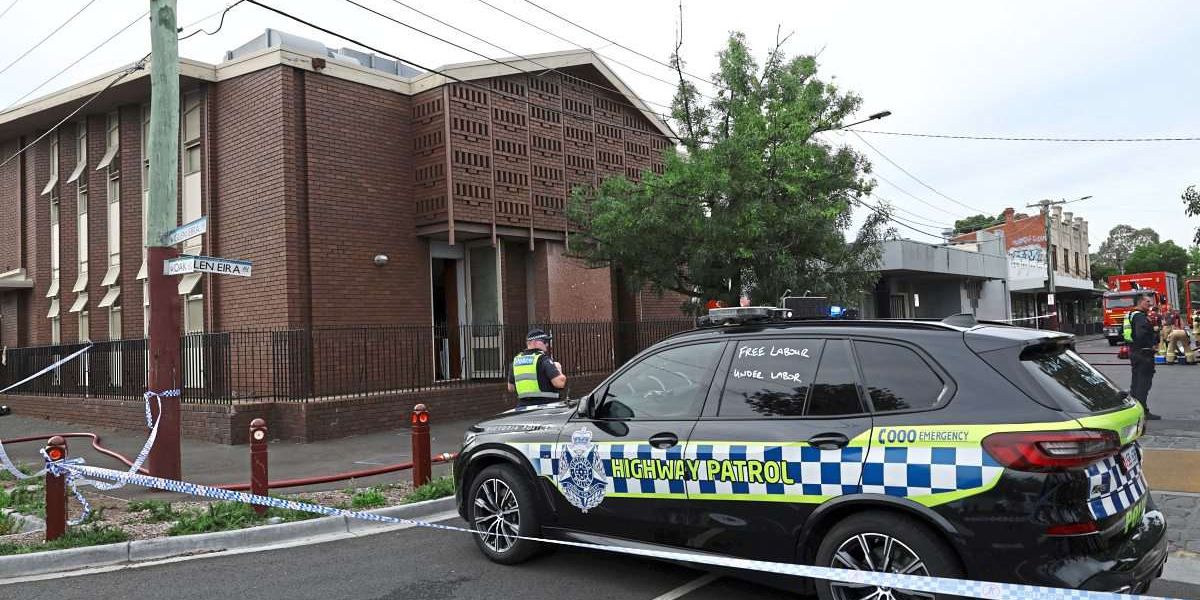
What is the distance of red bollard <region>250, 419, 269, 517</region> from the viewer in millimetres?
6934

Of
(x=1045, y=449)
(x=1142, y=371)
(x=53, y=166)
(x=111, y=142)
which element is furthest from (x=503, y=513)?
(x=53, y=166)

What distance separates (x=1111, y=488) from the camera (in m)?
3.55

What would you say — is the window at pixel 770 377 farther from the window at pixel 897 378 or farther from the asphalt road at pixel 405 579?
the asphalt road at pixel 405 579

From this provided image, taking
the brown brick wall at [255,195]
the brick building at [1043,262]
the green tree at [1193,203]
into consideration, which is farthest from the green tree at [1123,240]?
the brown brick wall at [255,195]

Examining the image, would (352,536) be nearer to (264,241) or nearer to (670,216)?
(670,216)

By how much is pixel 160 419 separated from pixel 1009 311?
4040 cm

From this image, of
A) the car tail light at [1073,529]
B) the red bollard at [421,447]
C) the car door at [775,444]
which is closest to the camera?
the car tail light at [1073,529]

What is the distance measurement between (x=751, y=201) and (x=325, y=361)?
289 inches

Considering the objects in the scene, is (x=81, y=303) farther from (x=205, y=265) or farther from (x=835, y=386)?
(x=835, y=386)

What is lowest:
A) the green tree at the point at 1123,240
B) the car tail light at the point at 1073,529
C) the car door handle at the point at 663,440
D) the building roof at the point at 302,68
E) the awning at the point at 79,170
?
the car tail light at the point at 1073,529

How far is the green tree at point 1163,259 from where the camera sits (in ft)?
252

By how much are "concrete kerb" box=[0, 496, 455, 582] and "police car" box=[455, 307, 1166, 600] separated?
2.35 metres

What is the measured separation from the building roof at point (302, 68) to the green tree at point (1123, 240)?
106 meters

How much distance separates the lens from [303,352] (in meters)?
12.3
